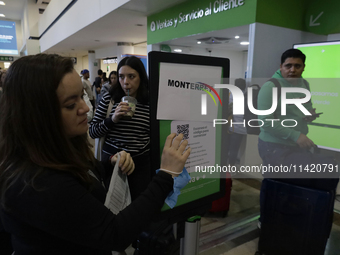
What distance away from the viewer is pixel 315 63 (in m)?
2.84

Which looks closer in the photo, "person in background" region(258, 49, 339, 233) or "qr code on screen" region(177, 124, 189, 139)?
"qr code on screen" region(177, 124, 189, 139)

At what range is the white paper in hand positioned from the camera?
0.92 m

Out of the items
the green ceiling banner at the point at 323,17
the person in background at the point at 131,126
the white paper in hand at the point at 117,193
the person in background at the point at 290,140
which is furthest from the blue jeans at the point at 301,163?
the green ceiling banner at the point at 323,17

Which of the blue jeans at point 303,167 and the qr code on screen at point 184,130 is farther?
the blue jeans at point 303,167

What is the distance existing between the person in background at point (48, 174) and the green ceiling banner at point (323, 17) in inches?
127

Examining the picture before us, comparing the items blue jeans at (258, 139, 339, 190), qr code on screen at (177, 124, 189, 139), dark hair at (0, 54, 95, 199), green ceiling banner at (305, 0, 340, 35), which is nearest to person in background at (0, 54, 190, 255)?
dark hair at (0, 54, 95, 199)

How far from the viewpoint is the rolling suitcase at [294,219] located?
1.69m

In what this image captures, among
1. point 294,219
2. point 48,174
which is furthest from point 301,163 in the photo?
point 48,174

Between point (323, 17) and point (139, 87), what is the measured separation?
2.58 m

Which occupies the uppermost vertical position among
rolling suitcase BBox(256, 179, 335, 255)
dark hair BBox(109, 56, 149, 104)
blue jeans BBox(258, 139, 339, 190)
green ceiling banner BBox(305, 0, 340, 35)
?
green ceiling banner BBox(305, 0, 340, 35)

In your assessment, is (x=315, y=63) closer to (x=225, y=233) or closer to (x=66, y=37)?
(x=225, y=233)

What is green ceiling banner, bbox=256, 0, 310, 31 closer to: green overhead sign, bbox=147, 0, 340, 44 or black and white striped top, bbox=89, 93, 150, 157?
green overhead sign, bbox=147, 0, 340, 44

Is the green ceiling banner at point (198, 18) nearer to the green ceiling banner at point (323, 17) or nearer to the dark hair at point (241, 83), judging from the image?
the dark hair at point (241, 83)

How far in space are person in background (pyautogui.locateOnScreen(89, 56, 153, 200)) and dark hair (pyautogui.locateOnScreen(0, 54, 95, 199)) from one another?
0.96 m
